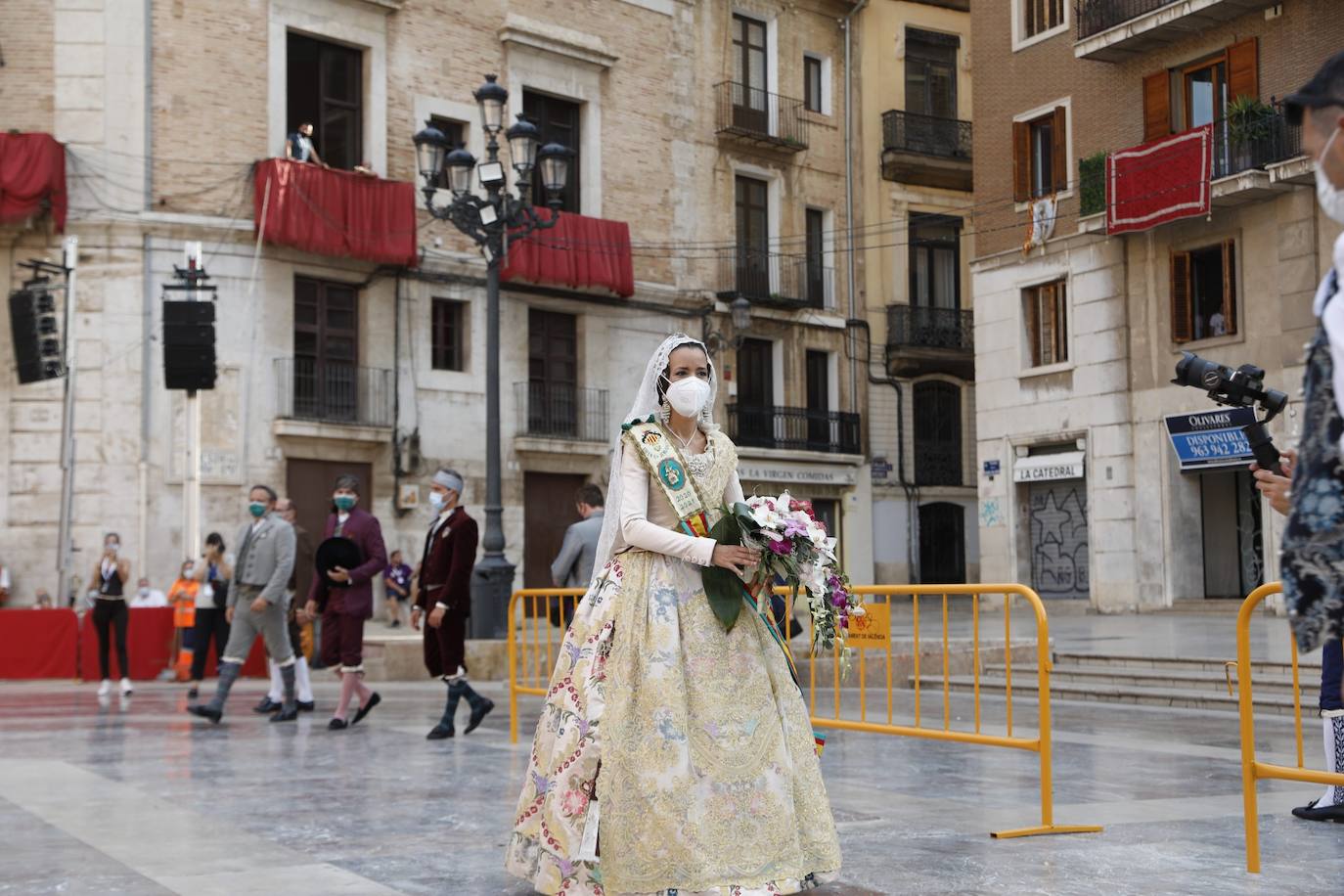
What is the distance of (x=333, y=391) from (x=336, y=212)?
10.1 ft

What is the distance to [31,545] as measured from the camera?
2316cm

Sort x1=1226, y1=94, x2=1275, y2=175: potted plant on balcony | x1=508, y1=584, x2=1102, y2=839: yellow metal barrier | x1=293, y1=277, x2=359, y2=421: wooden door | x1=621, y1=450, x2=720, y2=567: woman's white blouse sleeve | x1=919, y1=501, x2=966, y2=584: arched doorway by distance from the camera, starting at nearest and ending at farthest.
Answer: x1=621, y1=450, x2=720, y2=567: woman's white blouse sleeve → x1=508, y1=584, x2=1102, y2=839: yellow metal barrier → x1=1226, y1=94, x2=1275, y2=175: potted plant on balcony → x1=293, y1=277, x2=359, y2=421: wooden door → x1=919, y1=501, x2=966, y2=584: arched doorway

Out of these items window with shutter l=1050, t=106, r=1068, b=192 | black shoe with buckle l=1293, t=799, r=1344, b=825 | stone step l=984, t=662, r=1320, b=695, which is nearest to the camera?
black shoe with buckle l=1293, t=799, r=1344, b=825

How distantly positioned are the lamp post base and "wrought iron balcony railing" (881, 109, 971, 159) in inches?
808

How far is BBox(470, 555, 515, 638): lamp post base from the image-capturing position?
55.6ft

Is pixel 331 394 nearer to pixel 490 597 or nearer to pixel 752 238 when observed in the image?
pixel 490 597

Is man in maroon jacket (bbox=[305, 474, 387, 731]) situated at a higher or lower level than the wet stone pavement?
higher

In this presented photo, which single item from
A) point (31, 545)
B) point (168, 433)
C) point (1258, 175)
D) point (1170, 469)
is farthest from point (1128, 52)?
point (31, 545)

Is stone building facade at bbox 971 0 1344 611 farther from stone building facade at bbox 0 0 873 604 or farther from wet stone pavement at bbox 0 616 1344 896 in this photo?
wet stone pavement at bbox 0 616 1344 896

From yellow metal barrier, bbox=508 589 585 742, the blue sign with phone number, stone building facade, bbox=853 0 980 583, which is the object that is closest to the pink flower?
yellow metal barrier, bbox=508 589 585 742

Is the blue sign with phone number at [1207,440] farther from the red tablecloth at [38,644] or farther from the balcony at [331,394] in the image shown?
the red tablecloth at [38,644]

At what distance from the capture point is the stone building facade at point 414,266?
77.9 feet

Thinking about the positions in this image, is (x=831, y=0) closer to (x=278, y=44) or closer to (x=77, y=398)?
(x=278, y=44)

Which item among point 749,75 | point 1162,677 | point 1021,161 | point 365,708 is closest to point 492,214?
point 365,708
